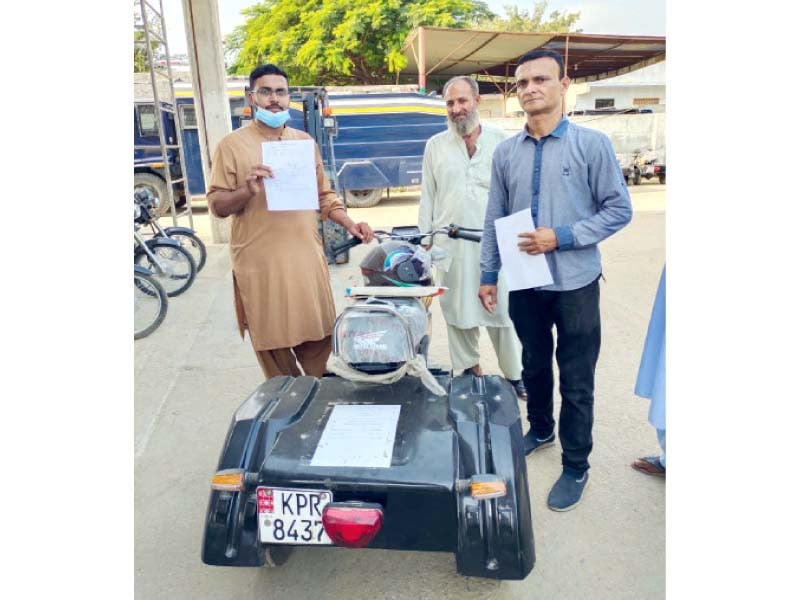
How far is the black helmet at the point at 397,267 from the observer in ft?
8.15

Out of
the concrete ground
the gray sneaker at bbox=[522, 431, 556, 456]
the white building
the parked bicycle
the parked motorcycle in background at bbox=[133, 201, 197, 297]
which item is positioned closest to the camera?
the concrete ground

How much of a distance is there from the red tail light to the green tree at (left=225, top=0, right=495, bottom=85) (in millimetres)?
17980

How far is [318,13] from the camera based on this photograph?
18.1 metres

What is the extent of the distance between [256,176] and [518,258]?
114cm

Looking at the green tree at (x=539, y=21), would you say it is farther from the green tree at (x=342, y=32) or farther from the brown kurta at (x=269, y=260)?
the brown kurta at (x=269, y=260)

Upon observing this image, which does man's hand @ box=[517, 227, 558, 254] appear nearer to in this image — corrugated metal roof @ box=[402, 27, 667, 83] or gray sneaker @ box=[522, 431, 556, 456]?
gray sneaker @ box=[522, 431, 556, 456]

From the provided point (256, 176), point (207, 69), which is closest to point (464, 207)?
point (256, 176)

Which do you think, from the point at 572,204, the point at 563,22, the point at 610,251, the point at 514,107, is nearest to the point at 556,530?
the point at 572,204

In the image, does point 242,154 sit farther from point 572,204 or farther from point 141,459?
point 141,459

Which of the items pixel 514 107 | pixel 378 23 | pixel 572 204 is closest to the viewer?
pixel 572 204

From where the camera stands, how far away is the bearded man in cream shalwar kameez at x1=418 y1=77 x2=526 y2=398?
10.0 ft

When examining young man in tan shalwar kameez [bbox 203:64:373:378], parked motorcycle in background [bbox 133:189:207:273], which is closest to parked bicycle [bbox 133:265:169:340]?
parked motorcycle in background [bbox 133:189:207:273]

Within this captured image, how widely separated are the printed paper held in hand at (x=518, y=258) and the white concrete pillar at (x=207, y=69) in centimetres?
623

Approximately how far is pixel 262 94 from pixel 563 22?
3350 cm
